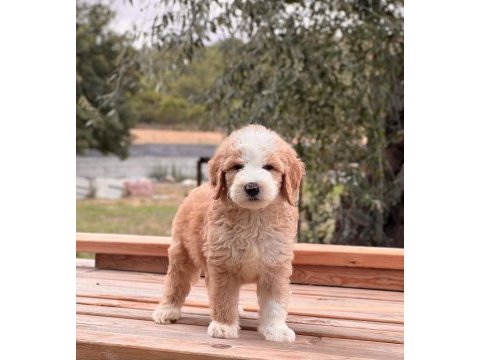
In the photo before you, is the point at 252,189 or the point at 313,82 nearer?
the point at 252,189

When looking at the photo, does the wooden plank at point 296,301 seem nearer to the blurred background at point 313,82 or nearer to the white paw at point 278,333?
the white paw at point 278,333

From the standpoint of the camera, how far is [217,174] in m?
2.13

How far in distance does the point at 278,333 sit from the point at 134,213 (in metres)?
3.81

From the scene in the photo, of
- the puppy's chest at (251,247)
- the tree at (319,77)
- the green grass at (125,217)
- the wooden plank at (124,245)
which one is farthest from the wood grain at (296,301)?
the green grass at (125,217)

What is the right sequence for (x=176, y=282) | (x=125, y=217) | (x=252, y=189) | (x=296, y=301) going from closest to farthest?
1. (x=252, y=189)
2. (x=176, y=282)
3. (x=296, y=301)
4. (x=125, y=217)

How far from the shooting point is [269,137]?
210 centimetres

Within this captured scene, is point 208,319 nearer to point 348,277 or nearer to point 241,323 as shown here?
point 241,323

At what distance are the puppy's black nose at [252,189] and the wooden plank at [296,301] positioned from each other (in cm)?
93

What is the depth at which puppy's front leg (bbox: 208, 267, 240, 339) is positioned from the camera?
218cm

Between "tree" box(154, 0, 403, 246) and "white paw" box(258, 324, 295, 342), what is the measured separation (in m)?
2.05

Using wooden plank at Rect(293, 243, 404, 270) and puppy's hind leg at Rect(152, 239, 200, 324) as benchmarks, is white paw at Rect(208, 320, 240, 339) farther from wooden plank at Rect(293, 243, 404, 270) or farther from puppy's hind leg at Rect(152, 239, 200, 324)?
wooden plank at Rect(293, 243, 404, 270)

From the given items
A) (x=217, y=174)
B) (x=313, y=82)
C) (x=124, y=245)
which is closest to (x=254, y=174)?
(x=217, y=174)

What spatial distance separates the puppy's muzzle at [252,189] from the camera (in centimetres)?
195
